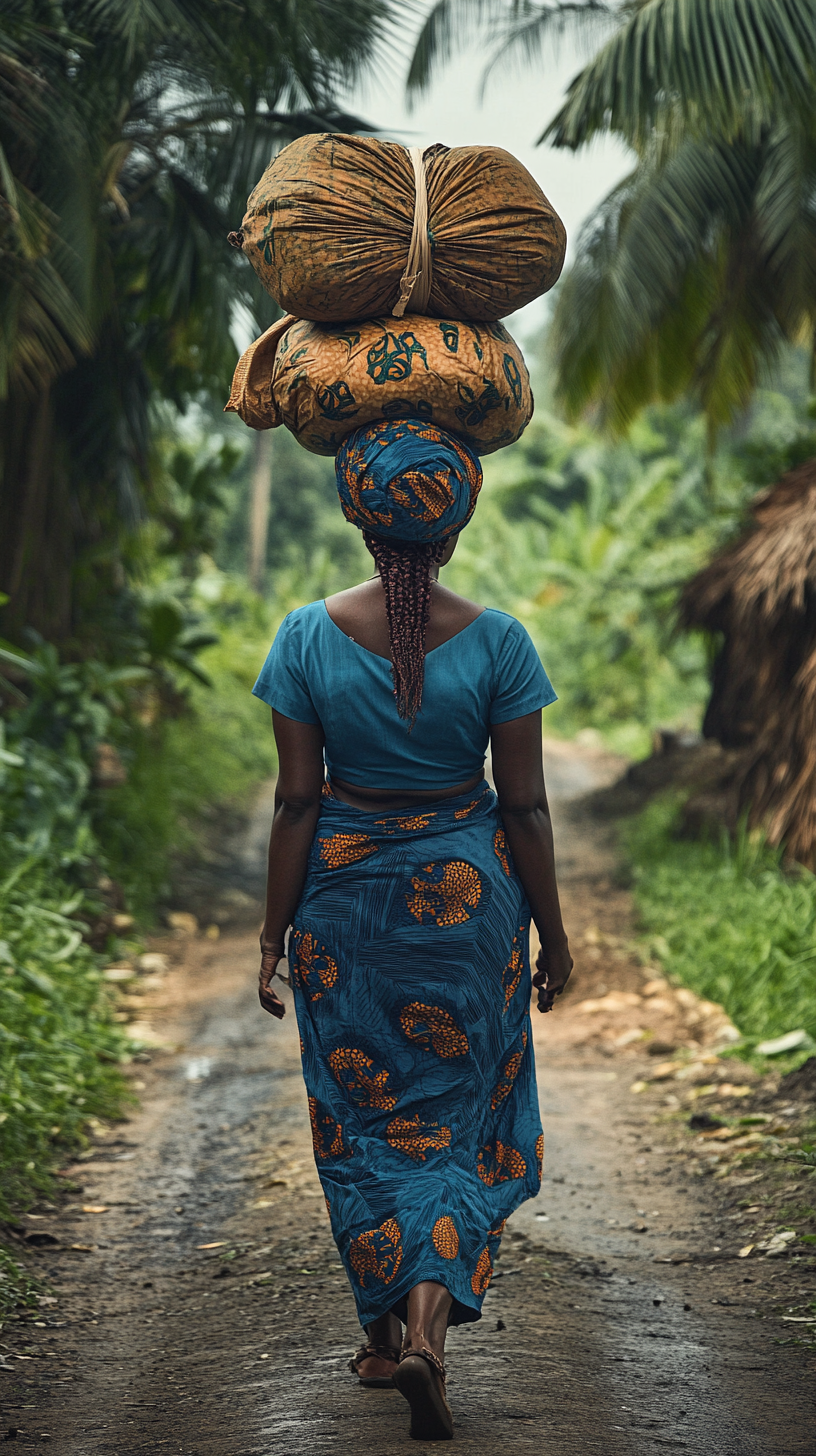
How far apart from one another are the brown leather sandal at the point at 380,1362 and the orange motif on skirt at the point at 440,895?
93 cm

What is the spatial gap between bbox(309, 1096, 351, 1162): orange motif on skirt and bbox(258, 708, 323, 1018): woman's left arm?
28 centimetres

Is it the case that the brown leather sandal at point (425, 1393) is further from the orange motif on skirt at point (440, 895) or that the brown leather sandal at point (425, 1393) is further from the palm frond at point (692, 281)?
the palm frond at point (692, 281)

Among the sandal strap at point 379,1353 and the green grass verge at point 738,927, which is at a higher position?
the green grass verge at point 738,927

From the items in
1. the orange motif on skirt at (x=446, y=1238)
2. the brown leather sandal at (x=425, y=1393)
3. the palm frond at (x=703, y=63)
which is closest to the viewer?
the brown leather sandal at (x=425, y=1393)

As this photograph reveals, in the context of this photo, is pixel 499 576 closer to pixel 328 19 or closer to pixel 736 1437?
pixel 328 19

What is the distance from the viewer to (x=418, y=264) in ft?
8.34

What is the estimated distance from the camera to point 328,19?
5637 millimetres

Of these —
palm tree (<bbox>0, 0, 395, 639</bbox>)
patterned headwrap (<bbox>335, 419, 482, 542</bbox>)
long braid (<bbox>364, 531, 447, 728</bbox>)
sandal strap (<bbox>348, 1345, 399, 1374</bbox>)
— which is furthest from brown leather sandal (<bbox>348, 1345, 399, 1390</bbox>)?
palm tree (<bbox>0, 0, 395, 639</bbox>)

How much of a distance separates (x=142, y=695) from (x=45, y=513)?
9.98 feet

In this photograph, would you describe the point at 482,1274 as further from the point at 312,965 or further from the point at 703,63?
the point at 703,63

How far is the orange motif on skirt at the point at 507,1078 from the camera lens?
106 inches

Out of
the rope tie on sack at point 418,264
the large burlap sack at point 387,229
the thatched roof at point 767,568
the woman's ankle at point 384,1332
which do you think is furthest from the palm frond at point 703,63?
the woman's ankle at point 384,1332

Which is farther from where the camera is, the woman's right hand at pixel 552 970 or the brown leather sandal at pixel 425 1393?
the woman's right hand at pixel 552 970

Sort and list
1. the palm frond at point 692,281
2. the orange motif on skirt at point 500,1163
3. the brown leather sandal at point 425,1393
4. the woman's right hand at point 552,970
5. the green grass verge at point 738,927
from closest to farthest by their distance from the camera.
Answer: the brown leather sandal at point 425,1393
the orange motif on skirt at point 500,1163
the woman's right hand at point 552,970
the green grass verge at point 738,927
the palm frond at point 692,281
